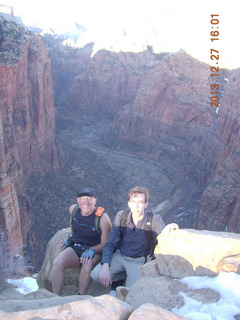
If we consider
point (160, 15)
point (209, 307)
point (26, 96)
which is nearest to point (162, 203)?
point (26, 96)

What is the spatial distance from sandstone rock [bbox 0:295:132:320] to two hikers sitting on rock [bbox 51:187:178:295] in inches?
80.5

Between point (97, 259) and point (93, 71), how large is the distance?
56733 millimetres

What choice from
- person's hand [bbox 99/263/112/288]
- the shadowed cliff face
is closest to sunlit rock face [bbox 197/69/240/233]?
the shadowed cliff face


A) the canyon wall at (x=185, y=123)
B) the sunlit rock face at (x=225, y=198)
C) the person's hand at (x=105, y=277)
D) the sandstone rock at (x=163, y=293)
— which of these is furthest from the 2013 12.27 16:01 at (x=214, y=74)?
the sandstone rock at (x=163, y=293)

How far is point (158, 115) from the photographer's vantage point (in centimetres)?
4209

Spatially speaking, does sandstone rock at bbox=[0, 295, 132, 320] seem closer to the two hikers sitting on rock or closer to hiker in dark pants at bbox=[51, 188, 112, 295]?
the two hikers sitting on rock

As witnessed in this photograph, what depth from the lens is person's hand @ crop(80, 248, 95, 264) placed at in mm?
6414

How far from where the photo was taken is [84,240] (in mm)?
6875

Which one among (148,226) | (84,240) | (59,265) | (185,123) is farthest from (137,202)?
(185,123)

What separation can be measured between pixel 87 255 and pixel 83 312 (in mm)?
2857

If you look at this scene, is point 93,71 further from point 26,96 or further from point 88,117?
point 26,96

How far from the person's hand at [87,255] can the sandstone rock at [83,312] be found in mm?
2651

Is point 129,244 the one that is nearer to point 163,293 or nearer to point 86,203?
point 86,203

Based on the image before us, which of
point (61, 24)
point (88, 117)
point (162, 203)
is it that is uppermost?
point (61, 24)
